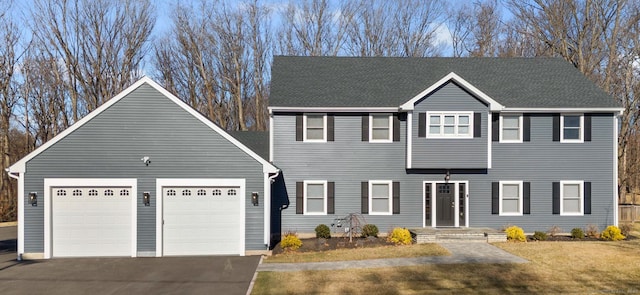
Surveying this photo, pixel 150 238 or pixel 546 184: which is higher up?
pixel 546 184

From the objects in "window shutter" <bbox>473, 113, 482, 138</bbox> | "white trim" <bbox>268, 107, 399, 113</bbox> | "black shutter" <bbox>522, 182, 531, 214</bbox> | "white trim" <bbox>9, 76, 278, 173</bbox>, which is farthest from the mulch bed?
"black shutter" <bbox>522, 182, 531, 214</bbox>

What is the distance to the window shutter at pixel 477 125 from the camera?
18828 millimetres

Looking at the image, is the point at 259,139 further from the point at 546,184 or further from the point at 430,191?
the point at 546,184

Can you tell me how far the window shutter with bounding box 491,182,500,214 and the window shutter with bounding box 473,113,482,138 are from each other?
242 centimetres

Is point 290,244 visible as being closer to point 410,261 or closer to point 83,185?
point 410,261

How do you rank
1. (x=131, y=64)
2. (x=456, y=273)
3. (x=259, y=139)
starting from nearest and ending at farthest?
1. (x=456, y=273)
2. (x=259, y=139)
3. (x=131, y=64)

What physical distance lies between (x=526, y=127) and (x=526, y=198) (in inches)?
123

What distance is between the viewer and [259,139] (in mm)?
22484

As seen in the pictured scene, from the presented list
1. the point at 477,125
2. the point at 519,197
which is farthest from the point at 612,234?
the point at 477,125

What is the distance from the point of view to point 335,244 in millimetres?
17656

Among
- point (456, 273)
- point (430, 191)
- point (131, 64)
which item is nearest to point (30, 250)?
point (456, 273)

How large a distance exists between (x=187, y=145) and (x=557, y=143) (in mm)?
15677

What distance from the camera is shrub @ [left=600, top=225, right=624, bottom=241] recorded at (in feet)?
60.5

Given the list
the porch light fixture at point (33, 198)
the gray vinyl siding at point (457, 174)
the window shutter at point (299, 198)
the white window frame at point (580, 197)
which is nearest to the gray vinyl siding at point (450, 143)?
the gray vinyl siding at point (457, 174)
